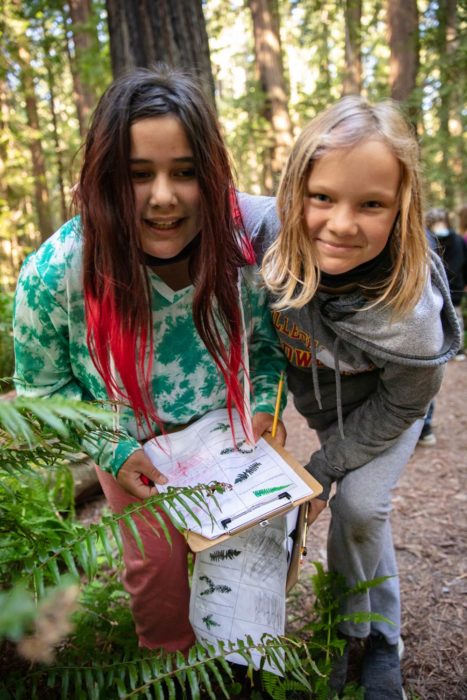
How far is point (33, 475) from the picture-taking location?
3.97 ft

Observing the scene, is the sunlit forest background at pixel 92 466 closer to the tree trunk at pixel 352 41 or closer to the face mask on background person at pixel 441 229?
the tree trunk at pixel 352 41

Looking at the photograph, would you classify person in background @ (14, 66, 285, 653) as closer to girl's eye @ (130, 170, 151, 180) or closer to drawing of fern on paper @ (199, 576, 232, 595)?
girl's eye @ (130, 170, 151, 180)

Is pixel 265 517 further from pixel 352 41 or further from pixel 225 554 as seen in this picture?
pixel 352 41

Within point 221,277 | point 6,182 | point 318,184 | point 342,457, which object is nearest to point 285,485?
point 342,457

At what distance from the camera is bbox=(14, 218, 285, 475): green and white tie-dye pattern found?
171 centimetres

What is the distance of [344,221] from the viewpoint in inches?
61.4

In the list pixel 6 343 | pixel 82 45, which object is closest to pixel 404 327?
pixel 6 343

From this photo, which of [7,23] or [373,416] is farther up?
[7,23]

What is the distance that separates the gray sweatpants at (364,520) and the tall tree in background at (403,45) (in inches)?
262

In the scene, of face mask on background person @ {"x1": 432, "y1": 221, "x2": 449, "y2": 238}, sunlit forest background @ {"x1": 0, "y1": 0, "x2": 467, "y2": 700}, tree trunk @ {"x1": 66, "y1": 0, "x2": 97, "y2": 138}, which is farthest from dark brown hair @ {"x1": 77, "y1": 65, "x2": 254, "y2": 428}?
tree trunk @ {"x1": 66, "y1": 0, "x2": 97, "y2": 138}

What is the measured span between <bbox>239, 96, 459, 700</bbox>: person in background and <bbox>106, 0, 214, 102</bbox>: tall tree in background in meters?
1.69

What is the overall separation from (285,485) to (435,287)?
84 centimetres

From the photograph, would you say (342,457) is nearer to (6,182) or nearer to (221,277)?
(221,277)

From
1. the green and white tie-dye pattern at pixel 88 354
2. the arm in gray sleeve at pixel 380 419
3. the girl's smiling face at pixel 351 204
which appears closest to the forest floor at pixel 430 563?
the arm in gray sleeve at pixel 380 419
